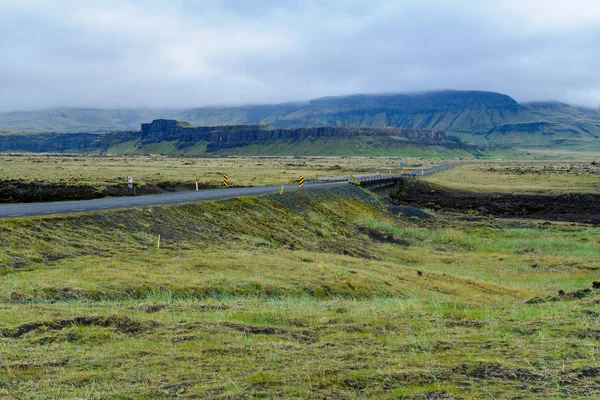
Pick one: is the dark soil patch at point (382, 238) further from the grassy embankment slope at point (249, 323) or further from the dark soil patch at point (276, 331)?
the dark soil patch at point (276, 331)

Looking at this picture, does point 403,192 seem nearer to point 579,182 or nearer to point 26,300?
point 579,182

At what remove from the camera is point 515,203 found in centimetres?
5400

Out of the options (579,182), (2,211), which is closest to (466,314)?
(2,211)

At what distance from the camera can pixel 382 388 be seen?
6.37 m

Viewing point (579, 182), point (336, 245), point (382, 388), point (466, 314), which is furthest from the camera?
point (579, 182)

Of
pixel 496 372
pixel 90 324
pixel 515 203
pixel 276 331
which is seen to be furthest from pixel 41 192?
pixel 515 203

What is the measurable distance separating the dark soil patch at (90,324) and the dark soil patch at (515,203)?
4295 cm

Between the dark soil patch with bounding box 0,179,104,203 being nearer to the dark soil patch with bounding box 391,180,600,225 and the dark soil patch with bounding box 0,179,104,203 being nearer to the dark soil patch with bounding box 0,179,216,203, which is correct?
the dark soil patch with bounding box 0,179,216,203

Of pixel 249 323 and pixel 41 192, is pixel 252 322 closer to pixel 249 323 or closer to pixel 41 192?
pixel 249 323

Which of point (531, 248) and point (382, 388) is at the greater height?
point (382, 388)

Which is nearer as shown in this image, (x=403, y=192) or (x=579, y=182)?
(x=403, y=192)

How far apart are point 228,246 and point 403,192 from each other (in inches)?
1954

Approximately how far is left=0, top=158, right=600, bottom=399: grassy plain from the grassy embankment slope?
4 centimetres

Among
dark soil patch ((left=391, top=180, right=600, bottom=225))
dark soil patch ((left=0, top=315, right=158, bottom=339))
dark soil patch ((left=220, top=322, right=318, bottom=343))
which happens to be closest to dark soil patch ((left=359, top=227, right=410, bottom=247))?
dark soil patch ((left=391, top=180, right=600, bottom=225))
